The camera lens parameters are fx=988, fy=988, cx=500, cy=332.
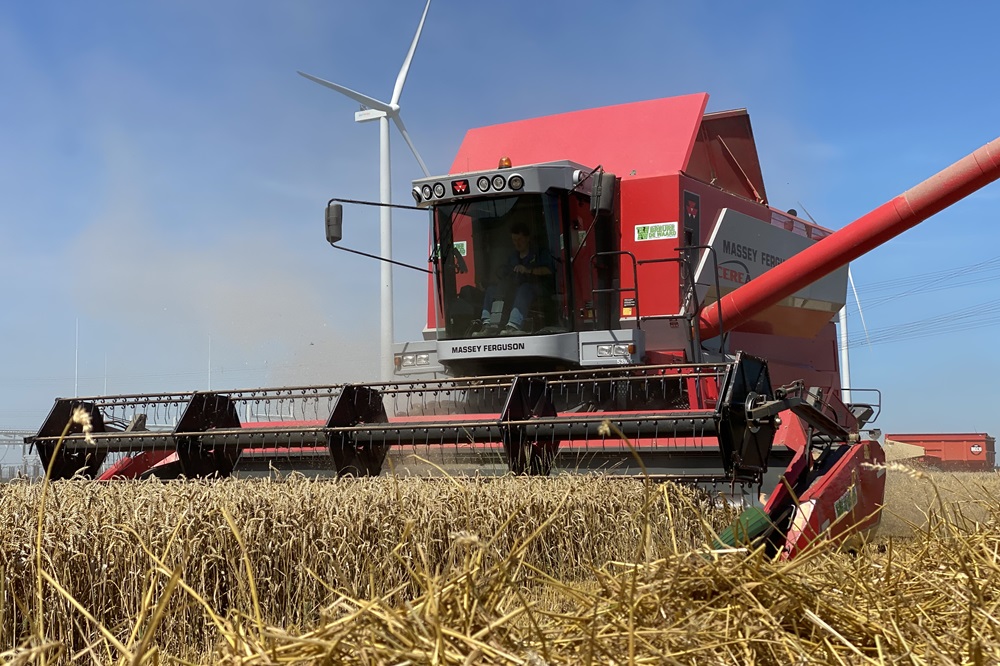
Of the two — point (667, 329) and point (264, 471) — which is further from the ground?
point (667, 329)

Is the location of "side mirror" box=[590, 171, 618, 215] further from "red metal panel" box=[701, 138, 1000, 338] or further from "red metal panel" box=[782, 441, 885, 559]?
"red metal panel" box=[782, 441, 885, 559]

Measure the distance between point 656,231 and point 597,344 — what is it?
4.16 feet

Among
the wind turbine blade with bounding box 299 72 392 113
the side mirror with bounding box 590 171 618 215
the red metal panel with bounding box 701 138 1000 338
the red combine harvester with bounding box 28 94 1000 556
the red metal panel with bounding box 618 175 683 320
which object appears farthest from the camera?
the wind turbine blade with bounding box 299 72 392 113

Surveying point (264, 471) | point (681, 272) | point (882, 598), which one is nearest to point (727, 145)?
point (681, 272)

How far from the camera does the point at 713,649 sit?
137 centimetres

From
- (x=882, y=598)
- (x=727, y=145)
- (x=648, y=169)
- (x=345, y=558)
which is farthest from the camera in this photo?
(x=727, y=145)

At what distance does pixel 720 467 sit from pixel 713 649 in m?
4.72

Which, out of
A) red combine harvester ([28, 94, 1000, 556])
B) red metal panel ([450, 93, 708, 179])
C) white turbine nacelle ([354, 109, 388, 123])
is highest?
white turbine nacelle ([354, 109, 388, 123])

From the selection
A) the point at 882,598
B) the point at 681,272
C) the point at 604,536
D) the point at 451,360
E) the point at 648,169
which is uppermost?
the point at 648,169

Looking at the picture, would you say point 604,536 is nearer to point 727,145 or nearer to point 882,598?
point 882,598

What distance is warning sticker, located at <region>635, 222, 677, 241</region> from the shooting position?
26.5ft

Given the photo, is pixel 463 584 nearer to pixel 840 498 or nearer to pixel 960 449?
pixel 840 498

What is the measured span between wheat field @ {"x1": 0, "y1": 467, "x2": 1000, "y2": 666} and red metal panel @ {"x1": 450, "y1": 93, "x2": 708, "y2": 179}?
4417mm

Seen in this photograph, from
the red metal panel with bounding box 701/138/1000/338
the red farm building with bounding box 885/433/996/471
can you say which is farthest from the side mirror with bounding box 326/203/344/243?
the red farm building with bounding box 885/433/996/471
